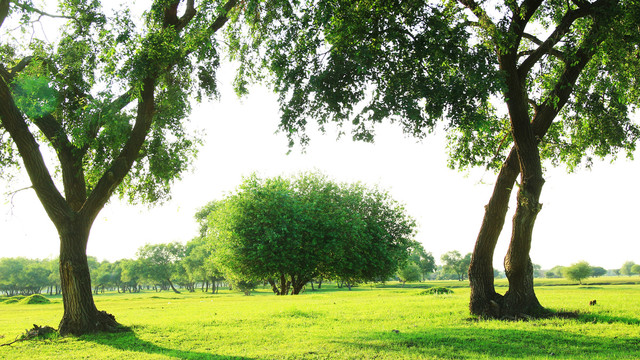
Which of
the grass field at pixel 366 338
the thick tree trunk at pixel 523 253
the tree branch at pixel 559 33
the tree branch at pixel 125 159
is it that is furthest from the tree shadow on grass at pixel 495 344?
the tree branch at pixel 125 159

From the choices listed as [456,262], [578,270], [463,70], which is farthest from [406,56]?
[456,262]

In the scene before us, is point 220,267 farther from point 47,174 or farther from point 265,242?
point 47,174

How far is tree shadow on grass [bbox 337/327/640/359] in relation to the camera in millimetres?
7609

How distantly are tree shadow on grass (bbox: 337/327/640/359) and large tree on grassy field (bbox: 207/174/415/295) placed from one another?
2096 centimetres

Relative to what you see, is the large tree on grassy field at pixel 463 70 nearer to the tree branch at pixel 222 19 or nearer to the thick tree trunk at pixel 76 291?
the tree branch at pixel 222 19

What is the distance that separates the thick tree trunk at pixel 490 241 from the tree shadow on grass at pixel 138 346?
27.9 feet

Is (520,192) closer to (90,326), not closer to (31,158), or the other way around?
(90,326)

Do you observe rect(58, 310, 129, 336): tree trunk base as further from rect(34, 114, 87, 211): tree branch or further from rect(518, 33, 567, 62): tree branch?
rect(518, 33, 567, 62): tree branch

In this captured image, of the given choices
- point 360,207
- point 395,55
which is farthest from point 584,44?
point 360,207

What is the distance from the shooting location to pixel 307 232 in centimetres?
3241

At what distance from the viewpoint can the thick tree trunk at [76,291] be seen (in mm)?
12211

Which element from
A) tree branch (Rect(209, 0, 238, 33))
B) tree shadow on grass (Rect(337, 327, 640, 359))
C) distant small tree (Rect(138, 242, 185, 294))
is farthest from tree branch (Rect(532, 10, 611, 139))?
distant small tree (Rect(138, 242, 185, 294))

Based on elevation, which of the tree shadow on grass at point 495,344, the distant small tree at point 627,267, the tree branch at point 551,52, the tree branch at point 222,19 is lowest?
the distant small tree at point 627,267

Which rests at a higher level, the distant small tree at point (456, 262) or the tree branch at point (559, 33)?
the tree branch at point (559, 33)
